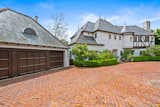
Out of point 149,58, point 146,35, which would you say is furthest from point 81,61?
point 146,35

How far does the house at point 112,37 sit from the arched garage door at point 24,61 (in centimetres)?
886

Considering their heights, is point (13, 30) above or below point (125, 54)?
above

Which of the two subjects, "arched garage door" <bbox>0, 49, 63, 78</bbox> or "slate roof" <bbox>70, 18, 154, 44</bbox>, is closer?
"arched garage door" <bbox>0, 49, 63, 78</bbox>

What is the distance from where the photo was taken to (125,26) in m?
30.9

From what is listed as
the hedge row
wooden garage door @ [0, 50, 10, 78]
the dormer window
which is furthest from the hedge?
wooden garage door @ [0, 50, 10, 78]

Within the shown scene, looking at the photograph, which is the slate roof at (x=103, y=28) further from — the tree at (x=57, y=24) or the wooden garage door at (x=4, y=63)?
the wooden garage door at (x=4, y=63)

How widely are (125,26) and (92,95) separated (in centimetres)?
2716

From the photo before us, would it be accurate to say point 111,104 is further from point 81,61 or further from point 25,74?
point 81,61

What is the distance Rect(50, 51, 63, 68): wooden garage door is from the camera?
16297 mm

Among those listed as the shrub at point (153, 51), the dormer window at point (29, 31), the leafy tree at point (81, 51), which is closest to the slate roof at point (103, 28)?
the leafy tree at point (81, 51)

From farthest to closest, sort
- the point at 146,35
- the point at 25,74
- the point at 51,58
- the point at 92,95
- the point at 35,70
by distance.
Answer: the point at 146,35 < the point at 51,58 < the point at 35,70 < the point at 25,74 < the point at 92,95

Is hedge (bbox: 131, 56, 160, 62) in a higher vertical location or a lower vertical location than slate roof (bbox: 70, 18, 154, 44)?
lower

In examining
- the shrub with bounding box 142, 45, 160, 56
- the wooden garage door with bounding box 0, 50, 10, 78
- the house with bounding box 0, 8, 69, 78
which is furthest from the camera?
the shrub with bounding box 142, 45, 160, 56

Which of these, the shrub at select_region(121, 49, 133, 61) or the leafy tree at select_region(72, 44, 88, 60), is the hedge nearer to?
the shrub at select_region(121, 49, 133, 61)
